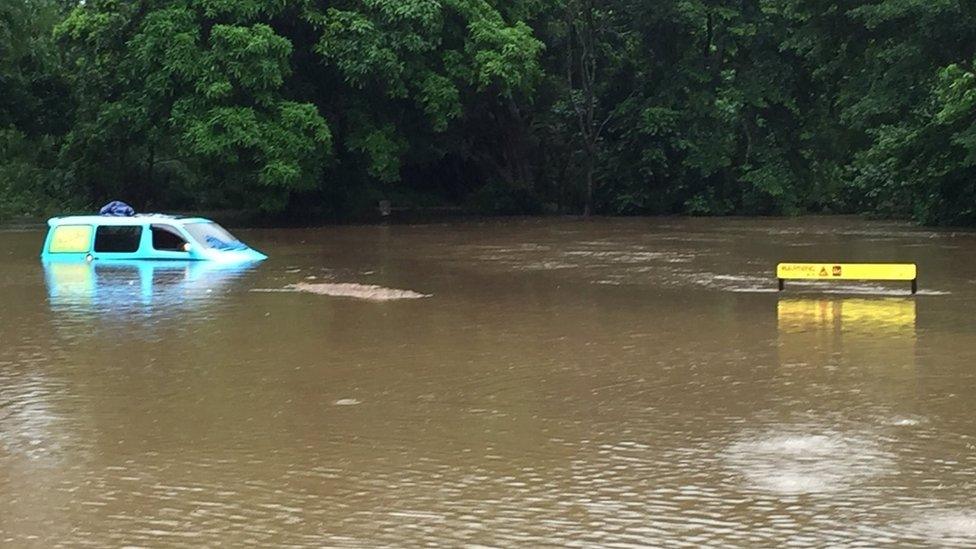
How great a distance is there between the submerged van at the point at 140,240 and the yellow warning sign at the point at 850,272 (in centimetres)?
1065

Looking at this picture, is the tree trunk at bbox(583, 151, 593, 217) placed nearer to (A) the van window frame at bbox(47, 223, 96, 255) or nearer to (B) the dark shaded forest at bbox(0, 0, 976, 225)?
(B) the dark shaded forest at bbox(0, 0, 976, 225)

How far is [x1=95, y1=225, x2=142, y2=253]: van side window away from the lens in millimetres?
22453

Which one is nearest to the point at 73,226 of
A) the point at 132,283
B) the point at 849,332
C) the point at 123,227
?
the point at 123,227

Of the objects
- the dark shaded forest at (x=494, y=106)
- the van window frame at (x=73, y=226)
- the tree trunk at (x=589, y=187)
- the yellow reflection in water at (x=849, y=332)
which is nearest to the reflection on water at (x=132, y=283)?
the van window frame at (x=73, y=226)

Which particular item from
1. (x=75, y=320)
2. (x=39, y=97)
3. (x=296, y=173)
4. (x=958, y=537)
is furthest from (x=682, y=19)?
(x=958, y=537)

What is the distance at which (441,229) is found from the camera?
112ft

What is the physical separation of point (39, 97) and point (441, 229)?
1544cm

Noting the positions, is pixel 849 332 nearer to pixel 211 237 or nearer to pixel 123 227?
pixel 211 237

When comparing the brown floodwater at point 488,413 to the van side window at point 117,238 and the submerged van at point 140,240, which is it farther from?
the van side window at point 117,238

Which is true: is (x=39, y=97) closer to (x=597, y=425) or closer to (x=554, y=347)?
(x=554, y=347)

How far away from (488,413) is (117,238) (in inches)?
587

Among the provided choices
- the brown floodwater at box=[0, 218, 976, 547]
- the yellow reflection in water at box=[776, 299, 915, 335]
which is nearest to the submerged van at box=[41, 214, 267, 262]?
the brown floodwater at box=[0, 218, 976, 547]

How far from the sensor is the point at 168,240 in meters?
22.3

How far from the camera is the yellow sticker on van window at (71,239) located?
2291 cm
